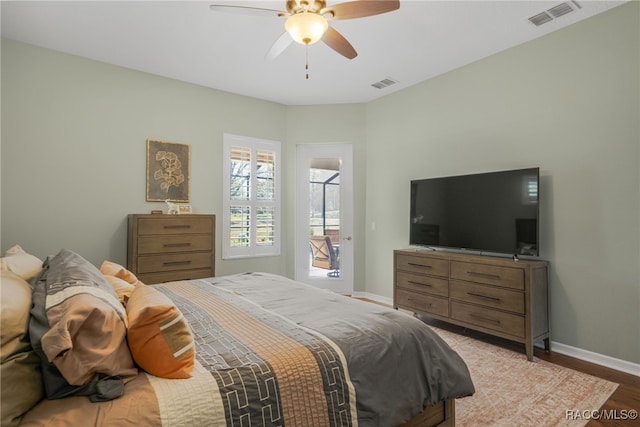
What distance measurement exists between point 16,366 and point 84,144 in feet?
10.9

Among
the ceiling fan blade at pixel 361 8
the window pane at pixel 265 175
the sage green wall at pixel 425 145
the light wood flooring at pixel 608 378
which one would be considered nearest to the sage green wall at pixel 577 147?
the sage green wall at pixel 425 145

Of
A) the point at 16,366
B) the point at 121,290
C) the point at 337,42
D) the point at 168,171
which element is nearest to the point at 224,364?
the point at 16,366

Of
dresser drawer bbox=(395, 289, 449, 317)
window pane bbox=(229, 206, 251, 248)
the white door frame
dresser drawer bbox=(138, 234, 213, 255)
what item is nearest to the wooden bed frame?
dresser drawer bbox=(395, 289, 449, 317)

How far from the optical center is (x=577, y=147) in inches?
117

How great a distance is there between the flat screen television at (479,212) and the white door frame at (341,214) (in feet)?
3.94

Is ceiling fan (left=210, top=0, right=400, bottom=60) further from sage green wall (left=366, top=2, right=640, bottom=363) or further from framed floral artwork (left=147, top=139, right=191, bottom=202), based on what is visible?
framed floral artwork (left=147, top=139, right=191, bottom=202)

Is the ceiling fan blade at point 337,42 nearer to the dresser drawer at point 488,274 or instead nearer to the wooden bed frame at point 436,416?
Answer: the dresser drawer at point 488,274

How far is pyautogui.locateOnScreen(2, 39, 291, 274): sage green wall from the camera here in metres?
3.29

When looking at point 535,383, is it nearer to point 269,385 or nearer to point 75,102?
point 269,385

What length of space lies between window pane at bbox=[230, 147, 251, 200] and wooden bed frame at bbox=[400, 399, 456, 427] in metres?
3.62

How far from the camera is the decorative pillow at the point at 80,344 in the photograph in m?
1.01

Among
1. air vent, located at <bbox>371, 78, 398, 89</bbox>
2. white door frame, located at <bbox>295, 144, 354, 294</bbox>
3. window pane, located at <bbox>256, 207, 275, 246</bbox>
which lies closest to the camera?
air vent, located at <bbox>371, 78, 398, 89</bbox>

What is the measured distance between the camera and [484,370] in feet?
8.71

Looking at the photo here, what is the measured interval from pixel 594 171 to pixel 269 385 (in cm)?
310
